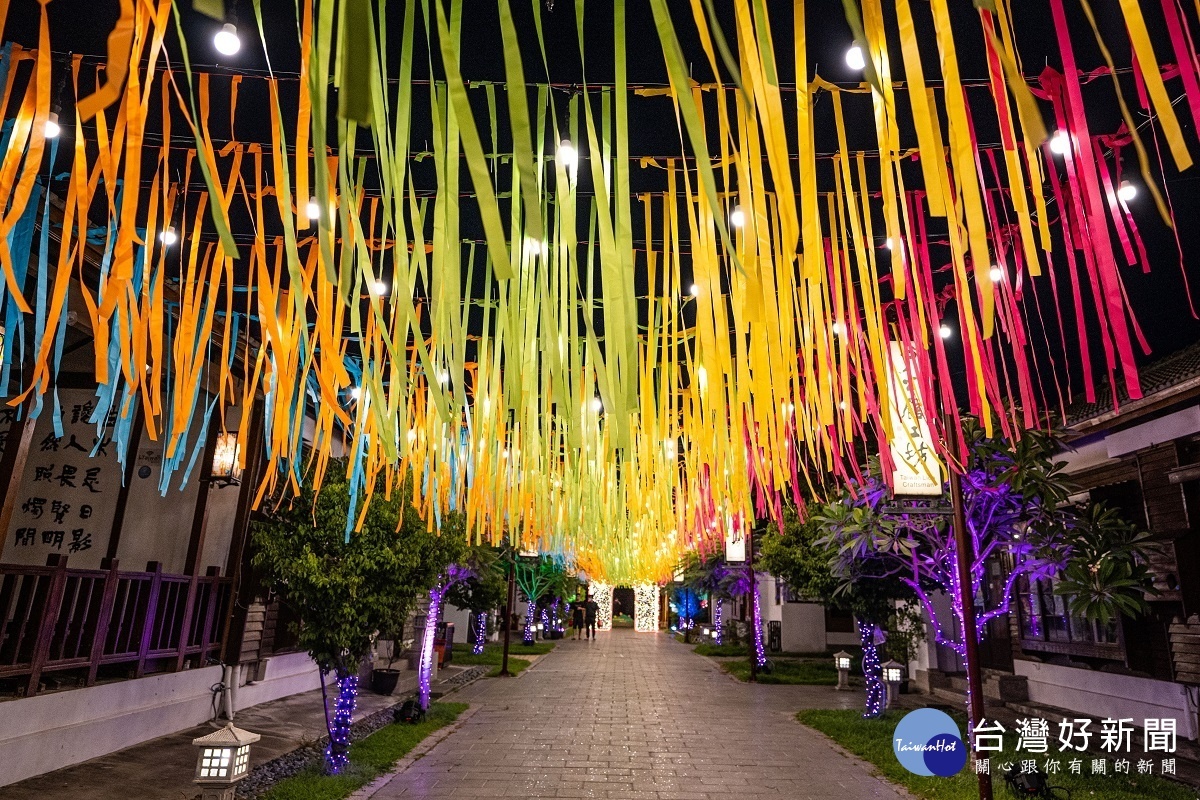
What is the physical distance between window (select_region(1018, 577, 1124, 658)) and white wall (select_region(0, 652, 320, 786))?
1168 cm

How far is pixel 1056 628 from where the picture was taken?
11141 mm

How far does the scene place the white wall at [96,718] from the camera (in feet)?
18.5

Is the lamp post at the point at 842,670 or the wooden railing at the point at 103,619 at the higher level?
the wooden railing at the point at 103,619

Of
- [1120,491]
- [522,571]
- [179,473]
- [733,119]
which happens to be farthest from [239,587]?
[522,571]

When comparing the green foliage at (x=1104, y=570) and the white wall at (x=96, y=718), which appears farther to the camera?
the green foliage at (x=1104, y=570)

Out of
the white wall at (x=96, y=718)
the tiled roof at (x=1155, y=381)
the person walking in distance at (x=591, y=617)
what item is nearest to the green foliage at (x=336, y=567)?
the white wall at (x=96, y=718)

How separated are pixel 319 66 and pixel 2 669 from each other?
21.7ft

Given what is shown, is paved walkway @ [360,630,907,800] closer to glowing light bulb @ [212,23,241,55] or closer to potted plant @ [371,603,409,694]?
potted plant @ [371,603,409,694]

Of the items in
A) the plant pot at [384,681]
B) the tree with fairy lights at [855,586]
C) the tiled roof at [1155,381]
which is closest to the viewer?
Answer: the tiled roof at [1155,381]

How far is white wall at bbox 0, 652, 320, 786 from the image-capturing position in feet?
18.5

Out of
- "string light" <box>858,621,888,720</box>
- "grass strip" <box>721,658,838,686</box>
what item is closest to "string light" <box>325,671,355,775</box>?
"string light" <box>858,621,888,720</box>

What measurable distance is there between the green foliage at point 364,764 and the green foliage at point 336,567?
1.04 meters

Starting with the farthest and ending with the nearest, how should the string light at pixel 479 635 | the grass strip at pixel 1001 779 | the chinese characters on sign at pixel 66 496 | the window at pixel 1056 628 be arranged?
the string light at pixel 479 635 < the window at pixel 1056 628 < the chinese characters on sign at pixel 66 496 < the grass strip at pixel 1001 779

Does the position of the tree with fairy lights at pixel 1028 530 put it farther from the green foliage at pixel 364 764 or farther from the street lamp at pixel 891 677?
the green foliage at pixel 364 764
